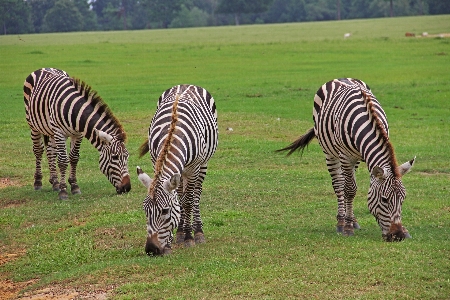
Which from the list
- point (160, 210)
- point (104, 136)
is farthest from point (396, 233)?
point (104, 136)

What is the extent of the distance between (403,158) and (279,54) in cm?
2887

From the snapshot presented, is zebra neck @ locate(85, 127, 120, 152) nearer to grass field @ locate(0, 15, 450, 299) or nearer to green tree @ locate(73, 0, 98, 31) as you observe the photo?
grass field @ locate(0, 15, 450, 299)

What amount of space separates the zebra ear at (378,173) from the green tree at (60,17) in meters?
33.7

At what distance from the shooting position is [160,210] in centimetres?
797

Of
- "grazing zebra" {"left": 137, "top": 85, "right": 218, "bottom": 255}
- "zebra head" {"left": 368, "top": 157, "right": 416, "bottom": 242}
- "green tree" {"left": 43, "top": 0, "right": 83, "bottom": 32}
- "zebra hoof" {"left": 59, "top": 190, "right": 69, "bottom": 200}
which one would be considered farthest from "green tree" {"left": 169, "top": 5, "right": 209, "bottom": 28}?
"zebra head" {"left": 368, "top": 157, "right": 416, "bottom": 242}

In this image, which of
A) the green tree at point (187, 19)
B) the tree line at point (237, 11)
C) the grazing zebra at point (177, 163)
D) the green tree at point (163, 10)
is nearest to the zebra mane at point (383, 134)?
the grazing zebra at point (177, 163)

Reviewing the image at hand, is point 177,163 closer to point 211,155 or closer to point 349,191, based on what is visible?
point 211,155

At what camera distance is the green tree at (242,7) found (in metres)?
120

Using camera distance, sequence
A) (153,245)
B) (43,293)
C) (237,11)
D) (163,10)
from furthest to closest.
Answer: (237,11) < (163,10) < (153,245) < (43,293)

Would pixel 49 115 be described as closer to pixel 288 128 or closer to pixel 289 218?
pixel 289 218

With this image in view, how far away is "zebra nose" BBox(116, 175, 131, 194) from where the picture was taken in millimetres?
12531

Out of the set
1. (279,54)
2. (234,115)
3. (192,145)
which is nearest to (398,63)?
(279,54)

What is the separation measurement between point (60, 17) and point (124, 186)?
3733 centimetres

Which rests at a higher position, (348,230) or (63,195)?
(348,230)
